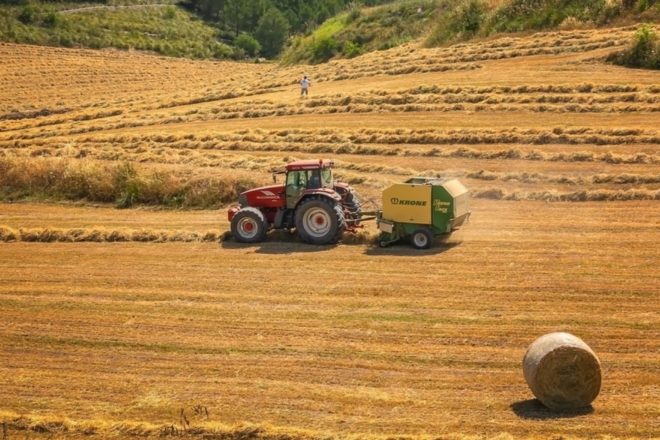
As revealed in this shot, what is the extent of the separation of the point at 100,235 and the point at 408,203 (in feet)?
29.2

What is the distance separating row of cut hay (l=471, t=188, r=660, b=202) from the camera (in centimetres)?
2783

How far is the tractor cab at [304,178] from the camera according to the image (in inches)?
968

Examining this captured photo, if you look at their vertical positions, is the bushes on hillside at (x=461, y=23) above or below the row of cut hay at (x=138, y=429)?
above

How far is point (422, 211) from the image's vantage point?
23.6 m

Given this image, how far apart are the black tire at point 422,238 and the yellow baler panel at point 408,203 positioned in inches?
10.1

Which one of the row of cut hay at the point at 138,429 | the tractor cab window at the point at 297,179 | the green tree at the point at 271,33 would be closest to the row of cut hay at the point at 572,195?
the tractor cab window at the point at 297,179

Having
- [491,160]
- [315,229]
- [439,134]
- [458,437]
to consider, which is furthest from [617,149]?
[458,437]

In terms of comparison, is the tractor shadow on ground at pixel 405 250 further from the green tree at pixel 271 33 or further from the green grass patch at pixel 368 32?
the green tree at pixel 271 33

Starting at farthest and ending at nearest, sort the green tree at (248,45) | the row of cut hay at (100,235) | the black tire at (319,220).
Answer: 1. the green tree at (248,45)
2. the row of cut hay at (100,235)
3. the black tire at (319,220)

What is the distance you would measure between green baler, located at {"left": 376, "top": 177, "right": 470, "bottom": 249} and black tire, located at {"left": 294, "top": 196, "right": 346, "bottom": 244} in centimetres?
103

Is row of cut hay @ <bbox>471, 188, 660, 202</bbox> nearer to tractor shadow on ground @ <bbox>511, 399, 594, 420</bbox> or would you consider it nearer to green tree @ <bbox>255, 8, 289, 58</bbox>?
tractor shadow on ground @ <bbox>511, 399, 594, 420</bbox>

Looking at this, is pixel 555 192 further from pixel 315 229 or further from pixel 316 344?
pixel 316 344

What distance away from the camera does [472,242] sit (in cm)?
2439

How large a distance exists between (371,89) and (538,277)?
2668cm
